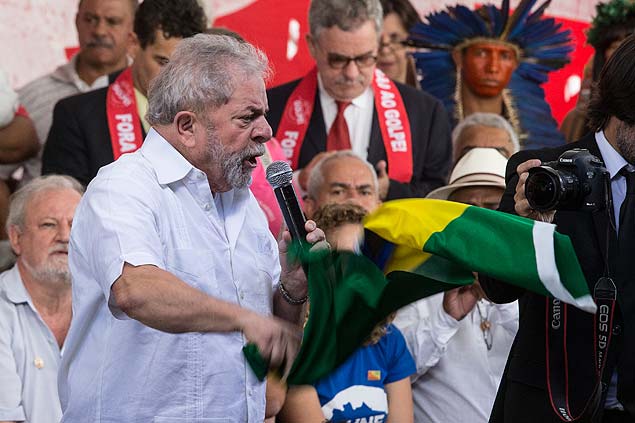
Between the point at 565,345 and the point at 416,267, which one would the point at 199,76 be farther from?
the point at 565,345

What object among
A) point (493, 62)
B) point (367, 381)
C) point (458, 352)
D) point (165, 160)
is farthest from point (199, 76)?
point (493, 62)

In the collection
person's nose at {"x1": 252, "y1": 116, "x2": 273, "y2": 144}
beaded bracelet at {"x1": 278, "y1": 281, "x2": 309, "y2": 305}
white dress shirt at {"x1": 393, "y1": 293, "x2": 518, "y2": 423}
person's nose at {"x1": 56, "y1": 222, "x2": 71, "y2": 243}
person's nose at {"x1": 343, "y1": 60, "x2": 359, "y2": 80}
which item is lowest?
white dress shirt at {"x1": 393, "y1": 293, "x2": 518, "y2": 423}

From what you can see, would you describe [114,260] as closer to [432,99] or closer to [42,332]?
A: [42,332]

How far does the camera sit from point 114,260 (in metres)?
3.30

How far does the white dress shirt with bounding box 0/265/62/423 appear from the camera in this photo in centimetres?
493

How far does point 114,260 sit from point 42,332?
1994 millimetres

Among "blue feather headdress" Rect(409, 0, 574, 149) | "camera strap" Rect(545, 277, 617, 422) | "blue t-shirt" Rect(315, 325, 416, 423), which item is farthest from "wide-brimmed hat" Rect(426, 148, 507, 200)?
"camera strap" Rect(545, 277, 617, 422)

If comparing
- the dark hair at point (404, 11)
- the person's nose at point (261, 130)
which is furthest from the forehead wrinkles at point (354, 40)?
the person's nose at point (261, 130)

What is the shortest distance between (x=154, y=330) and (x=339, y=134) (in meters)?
3.00

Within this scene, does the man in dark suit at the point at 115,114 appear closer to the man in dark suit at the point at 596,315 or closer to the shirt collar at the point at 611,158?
the man in dark suit at the point at 596,315

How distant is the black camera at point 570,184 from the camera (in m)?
3.40

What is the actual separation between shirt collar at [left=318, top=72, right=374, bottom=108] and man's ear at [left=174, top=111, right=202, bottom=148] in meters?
2.76

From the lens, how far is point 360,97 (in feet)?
20.9

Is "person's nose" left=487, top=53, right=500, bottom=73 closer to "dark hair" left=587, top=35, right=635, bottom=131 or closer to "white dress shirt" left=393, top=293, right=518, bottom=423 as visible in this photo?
"white dress shirt" left=393, top=293, right=518, bottom=423
